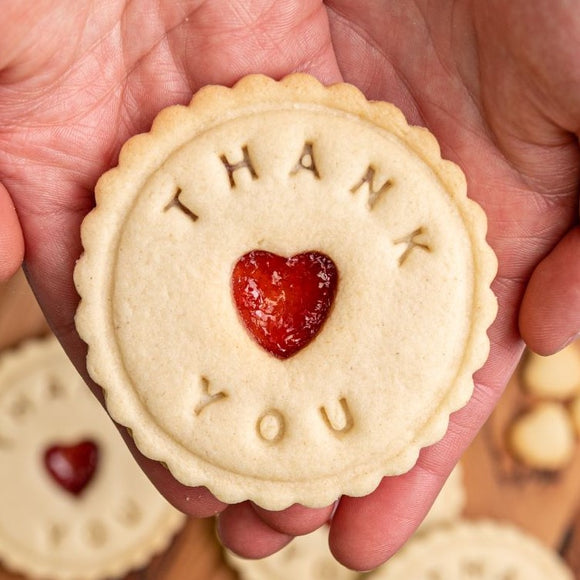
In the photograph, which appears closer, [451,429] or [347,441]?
[347,441]

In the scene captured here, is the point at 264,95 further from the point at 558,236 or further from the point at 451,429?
the point at 451,429

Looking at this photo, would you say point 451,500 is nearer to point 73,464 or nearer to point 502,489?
point 502,489

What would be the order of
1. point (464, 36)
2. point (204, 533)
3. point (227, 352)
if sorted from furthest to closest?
point (204, 533)
point (464, 36)
point (227, 352)

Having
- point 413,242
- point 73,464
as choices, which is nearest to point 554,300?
point 413,242

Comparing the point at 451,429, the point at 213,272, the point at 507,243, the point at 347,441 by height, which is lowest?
the point at 451,429

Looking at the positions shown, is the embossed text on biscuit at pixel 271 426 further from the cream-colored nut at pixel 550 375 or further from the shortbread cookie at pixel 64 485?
the cream-colored nut at pixel 550 375

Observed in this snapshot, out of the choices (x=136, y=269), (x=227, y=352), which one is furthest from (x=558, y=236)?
(x=136, y=269)
